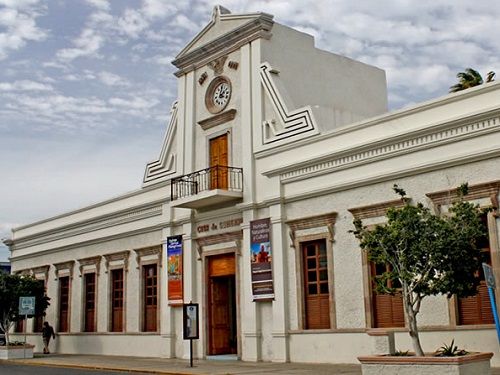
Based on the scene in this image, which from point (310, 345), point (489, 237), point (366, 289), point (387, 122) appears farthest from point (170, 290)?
point (489, 237)

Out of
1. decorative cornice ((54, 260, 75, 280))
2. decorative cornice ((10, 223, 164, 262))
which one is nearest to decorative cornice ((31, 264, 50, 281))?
decorative cornice ((10, 223, 164, 262))

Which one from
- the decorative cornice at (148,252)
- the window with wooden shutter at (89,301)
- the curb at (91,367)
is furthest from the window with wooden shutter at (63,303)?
the decorative cornice at (148,252)

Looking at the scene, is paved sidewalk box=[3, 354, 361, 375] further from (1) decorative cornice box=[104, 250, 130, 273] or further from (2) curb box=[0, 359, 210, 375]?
(1) decorative cornice box=[104, 250, 130, 273]

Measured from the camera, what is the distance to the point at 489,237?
15570 millimetres

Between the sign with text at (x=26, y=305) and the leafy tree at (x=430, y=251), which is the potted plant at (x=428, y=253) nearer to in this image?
the leafy tree at (x=430, y=251)

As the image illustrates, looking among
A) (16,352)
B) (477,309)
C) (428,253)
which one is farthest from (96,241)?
(428,253)

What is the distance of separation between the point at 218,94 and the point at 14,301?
37.5 ft

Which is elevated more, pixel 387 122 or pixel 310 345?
pixel 387 122

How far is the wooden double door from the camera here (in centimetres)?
2262

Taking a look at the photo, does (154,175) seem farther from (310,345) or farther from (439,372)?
(439,372)

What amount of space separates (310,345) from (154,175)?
9.96m

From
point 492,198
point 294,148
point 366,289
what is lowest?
point 366,289

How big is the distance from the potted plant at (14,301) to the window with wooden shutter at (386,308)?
1496cm

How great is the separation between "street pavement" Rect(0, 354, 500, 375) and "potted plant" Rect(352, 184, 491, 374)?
2207 mm
